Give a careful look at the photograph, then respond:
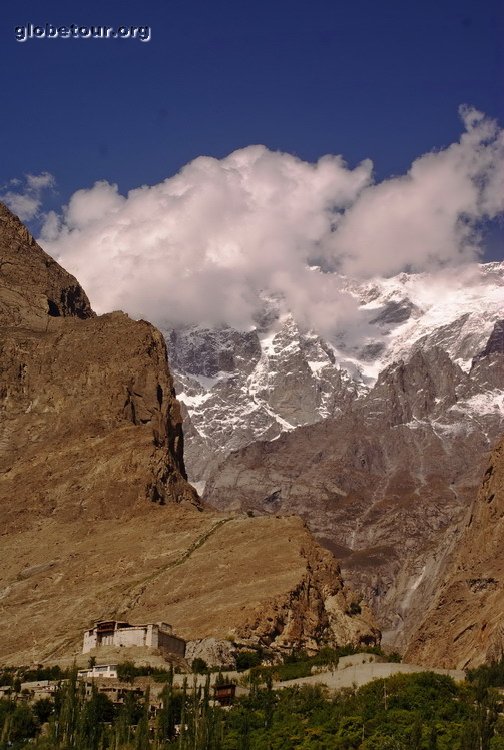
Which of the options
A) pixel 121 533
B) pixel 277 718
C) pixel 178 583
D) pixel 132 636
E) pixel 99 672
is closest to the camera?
pixel 277 718

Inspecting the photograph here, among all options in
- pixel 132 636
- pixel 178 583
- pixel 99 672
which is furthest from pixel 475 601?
pixel 99 672

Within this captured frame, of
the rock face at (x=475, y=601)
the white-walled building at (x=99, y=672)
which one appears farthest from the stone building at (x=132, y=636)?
the rock face at (x=475, y=601)

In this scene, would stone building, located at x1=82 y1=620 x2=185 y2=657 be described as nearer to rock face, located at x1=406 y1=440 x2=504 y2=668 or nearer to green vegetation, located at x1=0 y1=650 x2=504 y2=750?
green vegetation, located at x1=0 y1=650 x2=504 y2=750

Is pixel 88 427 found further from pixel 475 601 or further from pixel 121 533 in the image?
pixel 475 601

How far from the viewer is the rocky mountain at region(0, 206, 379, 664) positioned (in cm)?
13238

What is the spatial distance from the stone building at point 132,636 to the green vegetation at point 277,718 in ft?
45.1

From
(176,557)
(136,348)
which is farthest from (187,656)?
(136,348)

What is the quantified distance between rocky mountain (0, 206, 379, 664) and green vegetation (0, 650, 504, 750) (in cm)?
2286

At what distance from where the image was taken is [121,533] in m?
158

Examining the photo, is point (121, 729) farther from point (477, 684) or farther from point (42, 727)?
point (477, 684)

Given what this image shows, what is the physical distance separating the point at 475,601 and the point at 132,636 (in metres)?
34.1

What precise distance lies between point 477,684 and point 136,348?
99265mm

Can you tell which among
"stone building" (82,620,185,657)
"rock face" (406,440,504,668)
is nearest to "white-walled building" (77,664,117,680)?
"stone building" (82,620,185,657)

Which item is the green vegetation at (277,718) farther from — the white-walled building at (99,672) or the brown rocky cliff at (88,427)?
the brown rocky cliff at (88,427)
